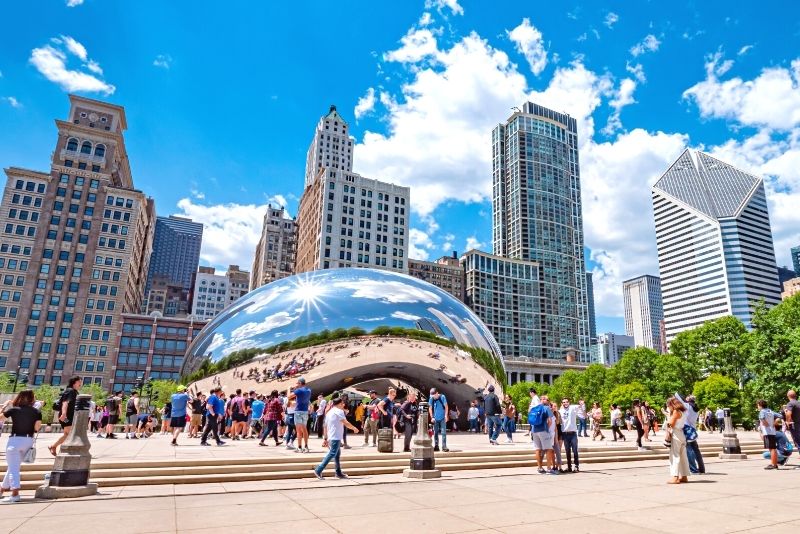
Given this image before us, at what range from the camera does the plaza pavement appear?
6168 mm

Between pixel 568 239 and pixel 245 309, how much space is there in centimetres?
16583

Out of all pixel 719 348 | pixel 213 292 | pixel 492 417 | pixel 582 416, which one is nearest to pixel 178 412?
pixel 492 417

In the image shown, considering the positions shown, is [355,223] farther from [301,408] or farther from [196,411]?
[301,408]

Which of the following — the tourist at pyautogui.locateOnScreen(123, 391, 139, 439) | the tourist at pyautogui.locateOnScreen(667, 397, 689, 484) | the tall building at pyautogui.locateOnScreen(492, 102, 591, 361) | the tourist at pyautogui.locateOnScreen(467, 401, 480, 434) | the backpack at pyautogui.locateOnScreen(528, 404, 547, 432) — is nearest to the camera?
the tourist at pyautogui.locateOnScreen(667, 397, 689, 484)

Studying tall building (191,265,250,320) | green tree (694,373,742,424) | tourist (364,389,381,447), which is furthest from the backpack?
tall building (191,265,250,320)

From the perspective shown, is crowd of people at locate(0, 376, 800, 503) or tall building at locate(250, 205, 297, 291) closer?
crowd of people at locate(0, 376, 800, 503)

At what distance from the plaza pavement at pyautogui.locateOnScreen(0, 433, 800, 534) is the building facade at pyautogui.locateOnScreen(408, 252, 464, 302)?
412 ft

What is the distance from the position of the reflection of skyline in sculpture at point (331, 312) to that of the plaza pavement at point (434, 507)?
901 centimetres

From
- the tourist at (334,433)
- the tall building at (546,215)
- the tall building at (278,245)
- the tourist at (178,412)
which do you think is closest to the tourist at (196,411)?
the tourist at (178,412)

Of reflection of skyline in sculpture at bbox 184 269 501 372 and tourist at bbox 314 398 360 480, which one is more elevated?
reflection of skyline in sculpture at bbox 184 269 501 372

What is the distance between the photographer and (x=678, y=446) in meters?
10.3

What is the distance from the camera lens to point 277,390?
1773 cm

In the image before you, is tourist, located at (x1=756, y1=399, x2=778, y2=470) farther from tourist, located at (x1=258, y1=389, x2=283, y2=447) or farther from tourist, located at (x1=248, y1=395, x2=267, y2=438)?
tourist, located at (x1=248, y1=395, x2=267, y2=438)

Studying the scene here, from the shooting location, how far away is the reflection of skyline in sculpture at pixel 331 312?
62.7 feet
